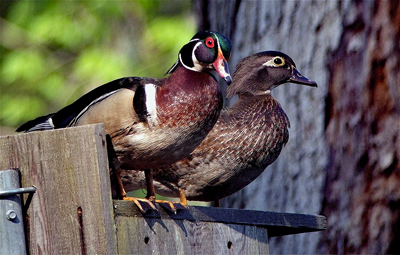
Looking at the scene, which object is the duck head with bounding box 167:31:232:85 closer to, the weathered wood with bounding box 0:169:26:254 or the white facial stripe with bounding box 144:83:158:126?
the white facial stripe with bounding box 144:83:158:126

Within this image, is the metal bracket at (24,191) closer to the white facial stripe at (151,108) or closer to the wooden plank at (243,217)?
the wooden plank at (243,217)

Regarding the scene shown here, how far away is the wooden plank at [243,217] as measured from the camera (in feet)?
6.83

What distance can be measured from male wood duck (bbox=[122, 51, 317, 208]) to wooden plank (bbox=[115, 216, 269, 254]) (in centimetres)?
53

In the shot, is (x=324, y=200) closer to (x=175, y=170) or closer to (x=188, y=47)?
(x=175, y=170)

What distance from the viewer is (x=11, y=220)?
6.28 ft

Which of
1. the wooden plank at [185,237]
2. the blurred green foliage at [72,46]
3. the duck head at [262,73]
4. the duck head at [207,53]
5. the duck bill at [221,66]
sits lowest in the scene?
the wooden plank at [185,237]

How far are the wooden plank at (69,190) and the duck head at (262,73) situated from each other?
167 cm

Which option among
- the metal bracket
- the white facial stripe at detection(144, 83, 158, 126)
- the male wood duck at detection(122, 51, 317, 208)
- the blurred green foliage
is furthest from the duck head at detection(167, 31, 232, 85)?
the blurred green foliage

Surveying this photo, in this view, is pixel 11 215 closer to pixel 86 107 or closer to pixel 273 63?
pixel 86 107

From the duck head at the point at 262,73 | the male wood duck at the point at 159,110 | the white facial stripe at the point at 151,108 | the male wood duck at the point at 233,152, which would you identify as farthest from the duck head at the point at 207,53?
the duck head at the point at 262,73

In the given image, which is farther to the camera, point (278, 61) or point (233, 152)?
point (278, 61)

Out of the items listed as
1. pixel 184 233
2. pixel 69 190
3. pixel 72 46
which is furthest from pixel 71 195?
pixel 72 46

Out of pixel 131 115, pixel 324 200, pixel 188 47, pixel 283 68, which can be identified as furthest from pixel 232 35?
pixel 131 115

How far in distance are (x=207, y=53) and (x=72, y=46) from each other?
665 centimetres
